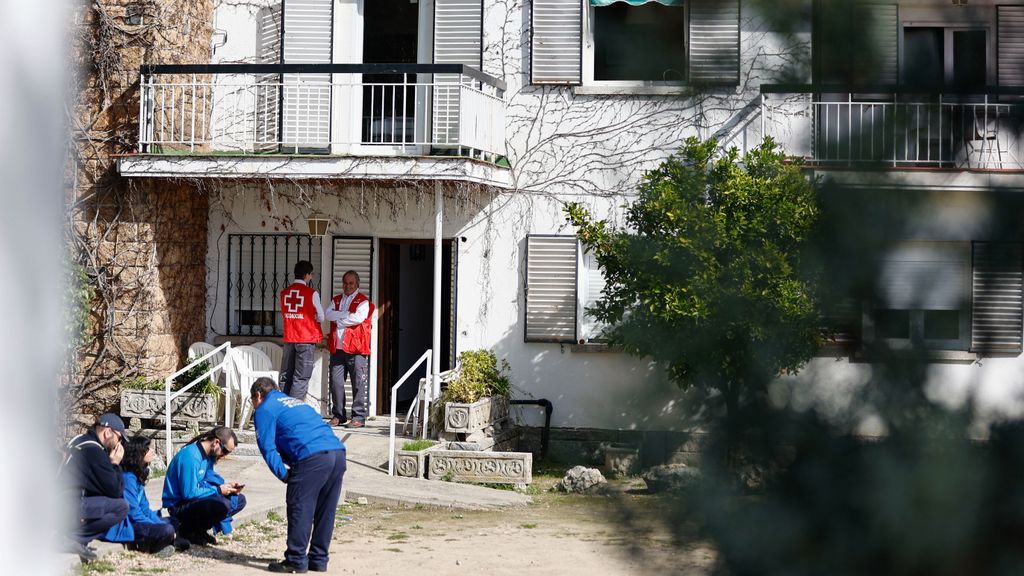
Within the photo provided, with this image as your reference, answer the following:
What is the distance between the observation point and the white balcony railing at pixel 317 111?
14.1 meters

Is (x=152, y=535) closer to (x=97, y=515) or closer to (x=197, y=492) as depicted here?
(x=97, y=515)

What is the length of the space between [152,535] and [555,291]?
6.96 m

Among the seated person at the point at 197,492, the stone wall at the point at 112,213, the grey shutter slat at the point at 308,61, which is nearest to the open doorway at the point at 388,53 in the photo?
the grey shutter slat at the point at 308,61

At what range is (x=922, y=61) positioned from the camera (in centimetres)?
233

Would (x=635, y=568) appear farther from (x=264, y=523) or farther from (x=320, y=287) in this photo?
(x=320, y=287)

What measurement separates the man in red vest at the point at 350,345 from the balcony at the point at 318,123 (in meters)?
1.62

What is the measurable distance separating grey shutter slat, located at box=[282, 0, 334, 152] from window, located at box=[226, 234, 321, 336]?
1.35 m

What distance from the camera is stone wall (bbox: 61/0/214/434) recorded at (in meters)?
14.4

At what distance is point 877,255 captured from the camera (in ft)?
7.66

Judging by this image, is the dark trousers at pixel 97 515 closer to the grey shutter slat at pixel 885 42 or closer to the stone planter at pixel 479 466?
the stone planter at pixel 479 466

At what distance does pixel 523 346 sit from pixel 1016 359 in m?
12.8

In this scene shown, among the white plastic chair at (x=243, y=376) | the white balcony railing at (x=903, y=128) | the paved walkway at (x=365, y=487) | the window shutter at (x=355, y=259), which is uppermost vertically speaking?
the window shutter at (x=355, y=259)

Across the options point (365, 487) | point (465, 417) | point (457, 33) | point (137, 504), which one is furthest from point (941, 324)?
point (457, 33)

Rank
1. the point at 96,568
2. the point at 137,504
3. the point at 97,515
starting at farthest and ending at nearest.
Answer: the point at 137,504 → the point at 97,515 → the point at 96,568
